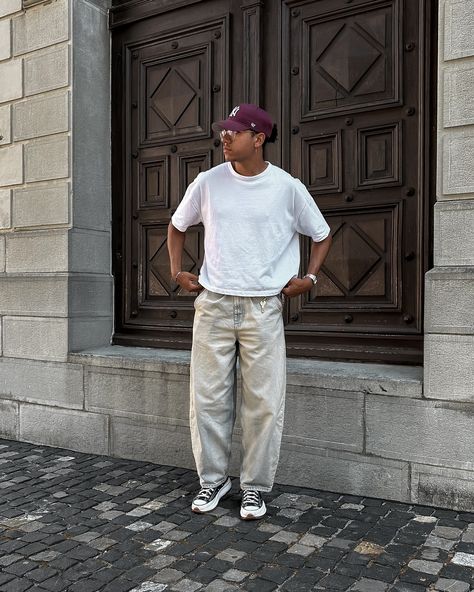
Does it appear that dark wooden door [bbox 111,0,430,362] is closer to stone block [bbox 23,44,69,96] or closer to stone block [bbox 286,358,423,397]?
stone block [bbox 286,358,423,397]

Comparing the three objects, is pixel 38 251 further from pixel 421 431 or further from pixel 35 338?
pixel 421 431

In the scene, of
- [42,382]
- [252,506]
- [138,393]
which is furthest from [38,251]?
[252,506]

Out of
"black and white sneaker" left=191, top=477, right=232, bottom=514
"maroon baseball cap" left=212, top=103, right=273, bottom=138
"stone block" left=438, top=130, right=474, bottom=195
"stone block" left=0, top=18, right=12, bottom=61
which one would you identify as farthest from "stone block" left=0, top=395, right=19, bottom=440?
"stone block" left=438, top=130, right=474, bottom=195

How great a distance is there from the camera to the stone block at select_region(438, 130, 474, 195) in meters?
3.88

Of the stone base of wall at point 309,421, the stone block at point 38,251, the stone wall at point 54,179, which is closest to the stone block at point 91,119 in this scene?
the stone wall at point 54,179

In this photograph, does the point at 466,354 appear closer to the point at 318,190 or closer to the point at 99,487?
the point at 318,190

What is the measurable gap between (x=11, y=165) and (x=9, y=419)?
231cm

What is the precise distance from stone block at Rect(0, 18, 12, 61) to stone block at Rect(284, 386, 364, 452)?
4.10 metres

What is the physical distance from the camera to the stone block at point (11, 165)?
5.96m

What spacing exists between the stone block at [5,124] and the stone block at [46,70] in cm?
29

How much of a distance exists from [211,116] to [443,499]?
3.40 meters

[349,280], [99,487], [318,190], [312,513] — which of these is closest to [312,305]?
[349,280]

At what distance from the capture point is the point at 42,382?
18.8 ft

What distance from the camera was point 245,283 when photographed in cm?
369
